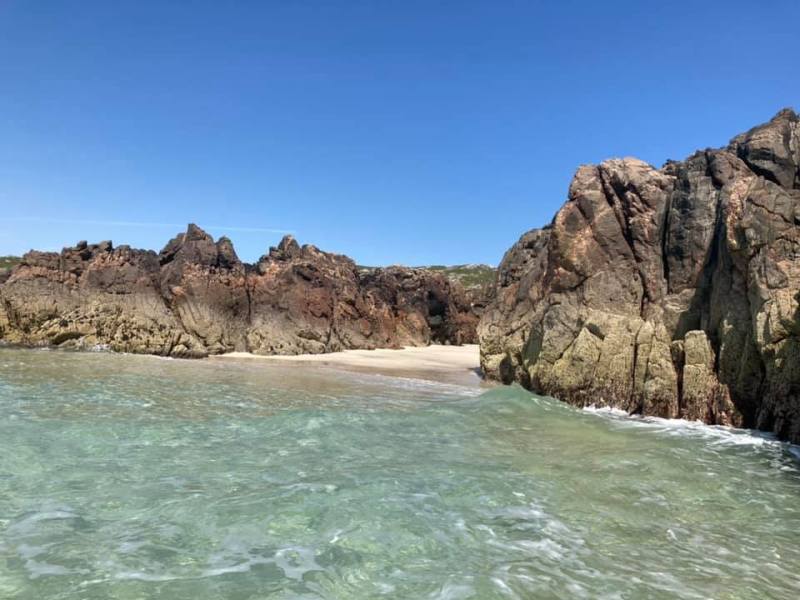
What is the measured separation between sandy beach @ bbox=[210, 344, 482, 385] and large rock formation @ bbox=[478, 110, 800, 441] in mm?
4396

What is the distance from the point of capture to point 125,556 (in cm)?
505

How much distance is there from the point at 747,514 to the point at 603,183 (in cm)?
1390

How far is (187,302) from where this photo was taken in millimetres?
30203

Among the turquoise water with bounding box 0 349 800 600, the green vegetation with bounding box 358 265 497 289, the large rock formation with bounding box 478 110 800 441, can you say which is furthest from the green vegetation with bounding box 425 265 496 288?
the turquoise water with bounding box 0 349 800 600

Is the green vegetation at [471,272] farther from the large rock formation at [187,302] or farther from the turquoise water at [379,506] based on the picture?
the turquoise water at [379,506]

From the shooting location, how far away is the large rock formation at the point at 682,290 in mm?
12000

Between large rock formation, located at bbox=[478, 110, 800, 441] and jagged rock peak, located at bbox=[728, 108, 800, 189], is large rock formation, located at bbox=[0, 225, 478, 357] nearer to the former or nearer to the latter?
large rock formation, located at bbox=[478, 110, 800, 441]

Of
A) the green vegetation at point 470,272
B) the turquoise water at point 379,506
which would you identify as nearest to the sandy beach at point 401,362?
the turquoise water at point 379,506

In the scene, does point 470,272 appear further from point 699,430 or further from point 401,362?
point 699,430

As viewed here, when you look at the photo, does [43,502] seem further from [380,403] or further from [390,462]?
[380,403]

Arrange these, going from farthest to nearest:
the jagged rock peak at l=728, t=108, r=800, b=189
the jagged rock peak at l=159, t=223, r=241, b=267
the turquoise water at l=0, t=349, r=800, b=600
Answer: the jagged rock peak at l=159, t=223, r=241, b=267, the jagged rock peak at l=728, t=108, r=800, b=189, the turquoise water at l=0, t=349, r=800, b=600

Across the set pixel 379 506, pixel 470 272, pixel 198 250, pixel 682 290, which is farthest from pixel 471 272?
pixel 379 506

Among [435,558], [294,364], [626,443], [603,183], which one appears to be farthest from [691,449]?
[294,364]

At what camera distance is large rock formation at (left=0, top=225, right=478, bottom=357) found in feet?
91.8
